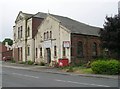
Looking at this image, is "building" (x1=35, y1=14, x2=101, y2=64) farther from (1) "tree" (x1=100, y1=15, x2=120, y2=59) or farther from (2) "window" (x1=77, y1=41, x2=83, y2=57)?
(1) "tree" (x1=100, y1=15, x2=120, y2=59)

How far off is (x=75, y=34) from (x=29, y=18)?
41.9 ft

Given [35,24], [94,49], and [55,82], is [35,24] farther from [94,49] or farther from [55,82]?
[55,82]

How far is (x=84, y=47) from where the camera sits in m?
39.7

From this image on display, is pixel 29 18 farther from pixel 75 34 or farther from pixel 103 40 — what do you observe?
pixel 103 40

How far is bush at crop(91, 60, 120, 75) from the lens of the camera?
2497cm

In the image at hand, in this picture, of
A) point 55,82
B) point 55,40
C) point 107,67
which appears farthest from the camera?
point 55,40

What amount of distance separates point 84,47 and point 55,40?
418 centimetres

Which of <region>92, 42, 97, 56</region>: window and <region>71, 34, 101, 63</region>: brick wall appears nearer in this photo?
<region>71, 34, 101, 63</region>: brick wall

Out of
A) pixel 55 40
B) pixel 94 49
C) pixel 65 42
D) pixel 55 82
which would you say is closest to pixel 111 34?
pixel 65 42

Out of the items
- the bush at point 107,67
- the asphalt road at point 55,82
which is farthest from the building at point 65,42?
the asphalt road at point 55,82

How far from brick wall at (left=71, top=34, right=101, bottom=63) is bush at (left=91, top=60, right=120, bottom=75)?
446 inches

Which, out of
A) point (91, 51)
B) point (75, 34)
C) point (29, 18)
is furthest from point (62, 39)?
point (29, 18)

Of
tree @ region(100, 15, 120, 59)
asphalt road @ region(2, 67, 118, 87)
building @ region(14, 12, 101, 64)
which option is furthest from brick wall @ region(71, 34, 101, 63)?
asphalt road @ region(2, 67, 118, 87)

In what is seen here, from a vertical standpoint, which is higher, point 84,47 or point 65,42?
point 65,42
